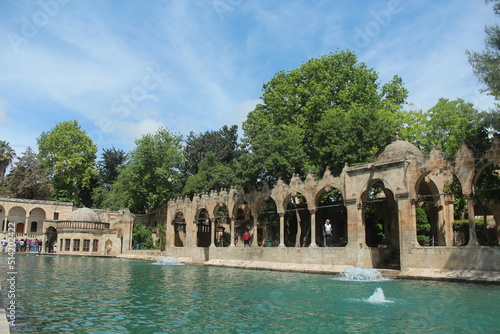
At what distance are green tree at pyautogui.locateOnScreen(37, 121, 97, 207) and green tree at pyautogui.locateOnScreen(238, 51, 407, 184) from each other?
28.8 m

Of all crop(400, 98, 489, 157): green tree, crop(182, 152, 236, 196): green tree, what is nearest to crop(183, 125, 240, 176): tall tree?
crop(182, 152, 236, 196): green tree

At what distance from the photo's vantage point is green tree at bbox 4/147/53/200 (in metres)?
58.7

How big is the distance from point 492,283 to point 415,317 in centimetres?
839

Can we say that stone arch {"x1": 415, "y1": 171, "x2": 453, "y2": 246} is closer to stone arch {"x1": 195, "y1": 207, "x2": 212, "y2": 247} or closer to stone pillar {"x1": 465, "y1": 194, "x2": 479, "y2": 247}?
stone pillar {"x1": 465, "y1": 194, "x2": 479, "y2": 247}

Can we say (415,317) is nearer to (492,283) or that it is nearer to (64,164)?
(492,283)

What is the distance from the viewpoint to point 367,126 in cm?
2714

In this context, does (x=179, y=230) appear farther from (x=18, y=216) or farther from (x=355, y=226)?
(x=18, y=216)

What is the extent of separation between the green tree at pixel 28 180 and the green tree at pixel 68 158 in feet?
3.22

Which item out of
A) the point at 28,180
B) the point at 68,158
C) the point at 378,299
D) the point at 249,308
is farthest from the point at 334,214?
the point at 28,180

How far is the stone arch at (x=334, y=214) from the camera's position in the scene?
29.3 meters

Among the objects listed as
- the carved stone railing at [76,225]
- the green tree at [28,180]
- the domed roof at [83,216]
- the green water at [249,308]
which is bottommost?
the green water at [249,308]

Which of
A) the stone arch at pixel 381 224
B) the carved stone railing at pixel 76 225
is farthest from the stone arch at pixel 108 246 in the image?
the stone arch at pixel 381 224

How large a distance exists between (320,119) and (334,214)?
295 inches

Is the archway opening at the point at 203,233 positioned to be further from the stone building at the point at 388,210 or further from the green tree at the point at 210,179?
the stone building at the point at 388,210
